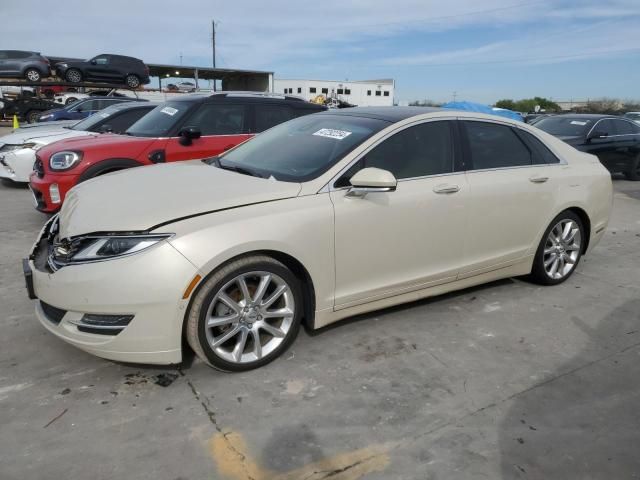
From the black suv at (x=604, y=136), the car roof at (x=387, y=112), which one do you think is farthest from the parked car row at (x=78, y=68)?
the car roof at (x=387, y=112)

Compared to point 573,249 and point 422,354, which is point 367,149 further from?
point 573,249

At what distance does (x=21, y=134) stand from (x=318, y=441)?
813 cm

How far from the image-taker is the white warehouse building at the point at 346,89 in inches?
2672

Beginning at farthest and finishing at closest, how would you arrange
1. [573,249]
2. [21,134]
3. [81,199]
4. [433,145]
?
→ [21,134] < [573,249] < [433,145] < [81,199]

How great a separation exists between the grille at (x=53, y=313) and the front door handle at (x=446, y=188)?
96.5 inches

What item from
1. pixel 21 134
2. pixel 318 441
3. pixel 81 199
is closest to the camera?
pixel 318 441

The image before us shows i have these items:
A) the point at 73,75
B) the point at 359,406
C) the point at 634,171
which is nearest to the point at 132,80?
the point at 73,75

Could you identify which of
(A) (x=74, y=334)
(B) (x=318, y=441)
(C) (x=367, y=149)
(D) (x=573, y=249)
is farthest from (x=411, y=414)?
(D) (x=573, y=249)

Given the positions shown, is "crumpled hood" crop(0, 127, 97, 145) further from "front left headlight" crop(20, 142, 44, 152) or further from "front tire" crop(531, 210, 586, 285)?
"front tire" crop(531, 210, 586, 285)

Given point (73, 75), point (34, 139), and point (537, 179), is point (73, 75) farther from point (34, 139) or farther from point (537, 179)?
point (537, 179)

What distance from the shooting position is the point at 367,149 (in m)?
3.25

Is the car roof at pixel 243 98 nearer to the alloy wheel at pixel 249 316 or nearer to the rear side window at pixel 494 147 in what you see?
the rear side window at pixel 494 147

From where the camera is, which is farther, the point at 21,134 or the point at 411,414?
the point at 21,134

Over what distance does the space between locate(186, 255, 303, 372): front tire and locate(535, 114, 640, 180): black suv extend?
31.6ft
